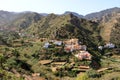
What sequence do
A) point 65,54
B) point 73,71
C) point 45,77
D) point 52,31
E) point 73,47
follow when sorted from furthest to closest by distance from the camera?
1. point 52,31
2. point 73,47
3. point 65,54
4. point 73,71
5. point 45,77

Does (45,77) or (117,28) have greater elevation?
(117,28)

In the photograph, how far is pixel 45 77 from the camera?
144ft

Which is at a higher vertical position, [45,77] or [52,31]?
[52,31]

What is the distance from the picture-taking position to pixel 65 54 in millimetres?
58375

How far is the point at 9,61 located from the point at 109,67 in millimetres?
20656

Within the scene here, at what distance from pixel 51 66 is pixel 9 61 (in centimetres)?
951

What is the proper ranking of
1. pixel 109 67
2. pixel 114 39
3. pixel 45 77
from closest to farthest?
pixel 45 77, pixel 109 67, pixel 114 39

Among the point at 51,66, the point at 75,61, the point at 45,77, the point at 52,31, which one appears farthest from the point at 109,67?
the point at 52,31

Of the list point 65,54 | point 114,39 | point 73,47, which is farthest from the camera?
point 114,39

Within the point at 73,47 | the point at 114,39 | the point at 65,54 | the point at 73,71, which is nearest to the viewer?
the point at 73,71

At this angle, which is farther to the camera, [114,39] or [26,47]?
[114,39]

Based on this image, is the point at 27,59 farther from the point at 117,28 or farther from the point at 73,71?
the point at 117,28

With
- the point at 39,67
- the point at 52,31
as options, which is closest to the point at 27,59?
the point at 39,67

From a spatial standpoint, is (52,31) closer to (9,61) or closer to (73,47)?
(73,47)
